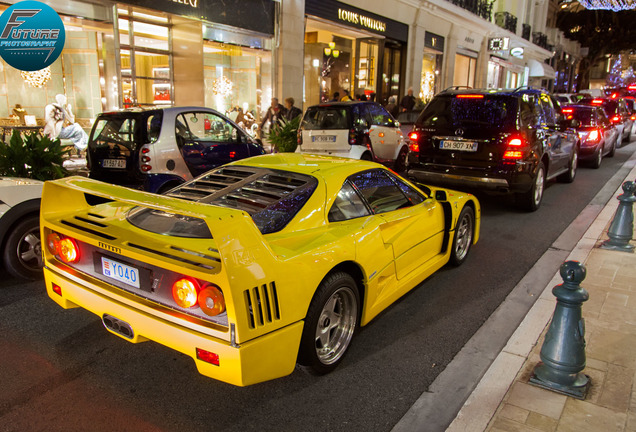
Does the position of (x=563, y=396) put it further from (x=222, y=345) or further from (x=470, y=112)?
(x=470, y=112)

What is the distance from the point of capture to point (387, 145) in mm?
10453

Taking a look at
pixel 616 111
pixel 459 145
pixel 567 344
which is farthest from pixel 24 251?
pixel 616 111

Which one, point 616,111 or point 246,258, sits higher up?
point 616,111

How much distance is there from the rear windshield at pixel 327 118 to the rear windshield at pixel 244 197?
234 inches

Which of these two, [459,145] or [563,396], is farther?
[459,145]

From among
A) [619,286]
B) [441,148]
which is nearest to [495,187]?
[441,148]

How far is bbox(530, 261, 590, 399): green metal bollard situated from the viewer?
291cm

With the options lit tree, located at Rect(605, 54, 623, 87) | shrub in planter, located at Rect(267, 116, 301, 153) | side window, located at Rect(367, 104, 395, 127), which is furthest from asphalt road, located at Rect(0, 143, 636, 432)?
lit tree, located at Rect(605, 54, 623, 87)

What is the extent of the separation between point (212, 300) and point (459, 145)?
5.84m

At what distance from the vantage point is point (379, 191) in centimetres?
404

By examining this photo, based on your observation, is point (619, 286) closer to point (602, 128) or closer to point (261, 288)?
point (261, 288)

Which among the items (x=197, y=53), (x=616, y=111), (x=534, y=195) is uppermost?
(x=197, y=53)

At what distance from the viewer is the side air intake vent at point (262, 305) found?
8.01 ft

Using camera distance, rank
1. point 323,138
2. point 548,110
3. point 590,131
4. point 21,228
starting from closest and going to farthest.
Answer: point 21,228
point 548,110
point 323,138
point 590,131
